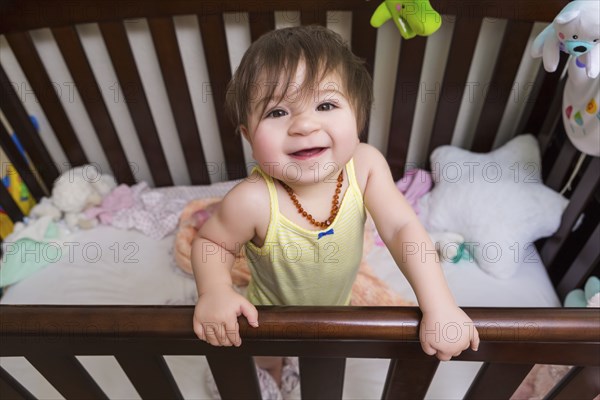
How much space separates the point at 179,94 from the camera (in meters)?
1.24

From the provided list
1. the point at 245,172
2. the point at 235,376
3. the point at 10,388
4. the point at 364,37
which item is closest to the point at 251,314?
the point at 235,376

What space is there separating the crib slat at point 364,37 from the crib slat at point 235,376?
72 cm

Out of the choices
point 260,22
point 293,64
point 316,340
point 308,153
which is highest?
point 260,22

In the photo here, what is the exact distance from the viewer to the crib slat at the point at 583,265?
3.33 feet

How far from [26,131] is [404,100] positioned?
980 mm

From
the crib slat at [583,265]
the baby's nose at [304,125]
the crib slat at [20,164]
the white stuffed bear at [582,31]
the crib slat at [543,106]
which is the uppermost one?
the crib slat at [20,164]

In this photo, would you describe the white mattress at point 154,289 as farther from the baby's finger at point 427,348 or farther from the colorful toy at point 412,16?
the colorful toy at point 412,16

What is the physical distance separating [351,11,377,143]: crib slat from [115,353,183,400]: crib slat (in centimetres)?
77

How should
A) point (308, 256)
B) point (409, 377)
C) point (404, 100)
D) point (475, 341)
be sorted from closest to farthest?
point (475, 341) < point (409, 377) < point (308, 256) < point (404, 100)

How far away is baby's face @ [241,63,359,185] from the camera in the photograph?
59 centimetres

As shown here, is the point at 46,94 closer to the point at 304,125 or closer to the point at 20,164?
the point at 20,164

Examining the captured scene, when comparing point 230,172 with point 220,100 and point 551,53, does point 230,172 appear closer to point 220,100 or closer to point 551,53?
point 220,100

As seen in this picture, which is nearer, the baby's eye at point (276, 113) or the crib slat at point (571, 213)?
the baby's eye at point (276, 113)

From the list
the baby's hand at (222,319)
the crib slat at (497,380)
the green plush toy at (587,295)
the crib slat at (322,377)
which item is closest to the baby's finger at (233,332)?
the baby's hand at (222,319)
